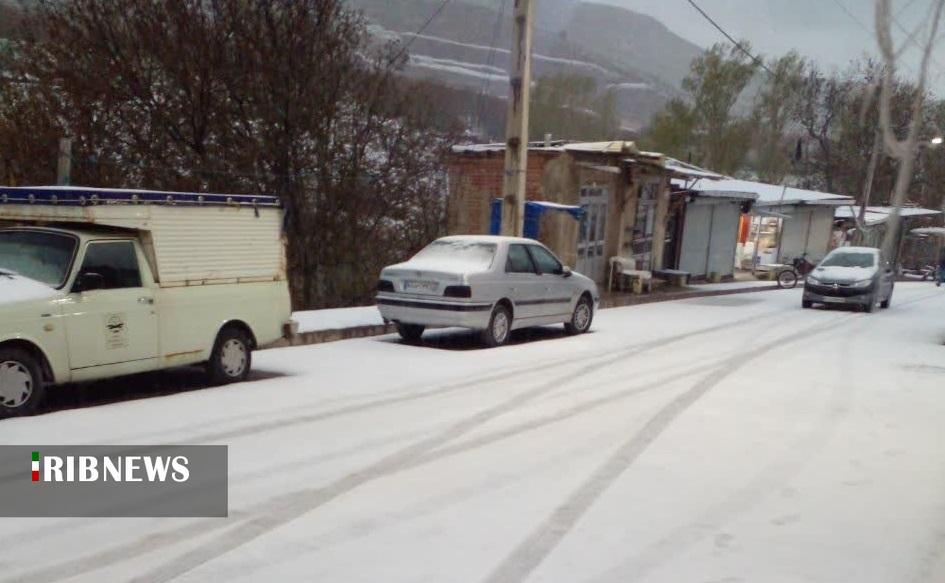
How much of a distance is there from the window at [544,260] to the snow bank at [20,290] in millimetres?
7644

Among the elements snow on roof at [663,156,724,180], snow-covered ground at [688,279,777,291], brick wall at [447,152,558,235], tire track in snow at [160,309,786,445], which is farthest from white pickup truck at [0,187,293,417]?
snow-covered ground at [688,279,777,291]

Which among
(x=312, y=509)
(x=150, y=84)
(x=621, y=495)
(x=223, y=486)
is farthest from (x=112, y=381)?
(x=150, y=84)

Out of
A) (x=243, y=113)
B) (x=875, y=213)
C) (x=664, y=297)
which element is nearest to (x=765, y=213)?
(x=875, y=213)

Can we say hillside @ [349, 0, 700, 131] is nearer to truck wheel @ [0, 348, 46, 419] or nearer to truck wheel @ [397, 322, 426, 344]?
truck wheel @ [397, 322, 426, 344]

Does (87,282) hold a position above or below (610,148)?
below

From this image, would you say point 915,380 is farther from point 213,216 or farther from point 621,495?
point 213,216

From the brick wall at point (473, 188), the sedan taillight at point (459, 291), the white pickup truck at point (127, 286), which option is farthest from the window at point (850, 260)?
the white pickup truck at point (127, 286)

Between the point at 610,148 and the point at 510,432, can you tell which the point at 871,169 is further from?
the point at 510,432

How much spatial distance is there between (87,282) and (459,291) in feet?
17.3

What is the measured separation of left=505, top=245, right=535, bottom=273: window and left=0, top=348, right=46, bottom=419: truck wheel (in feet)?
22.9

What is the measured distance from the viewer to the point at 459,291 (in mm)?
11703

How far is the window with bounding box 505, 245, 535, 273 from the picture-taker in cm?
1276

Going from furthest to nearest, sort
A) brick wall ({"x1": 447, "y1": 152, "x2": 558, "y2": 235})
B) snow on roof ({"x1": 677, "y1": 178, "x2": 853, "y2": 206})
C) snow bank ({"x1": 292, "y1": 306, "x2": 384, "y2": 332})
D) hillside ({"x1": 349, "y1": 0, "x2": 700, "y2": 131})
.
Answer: hillside ({"x1": 349, "y1": 0, "x2": 700, "y2": 131}) < snow on roof ({"x1": 677, "y1": 178, "x2": 853, "y2": 206}) < brick wall ({"x1": 447, "y1": 152, "x2": 558, "y2": 235}) < snow bank ({"x1": 292, "y1": 306, "x2": 384, "y2": 332})

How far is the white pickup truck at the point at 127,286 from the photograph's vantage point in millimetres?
7070
